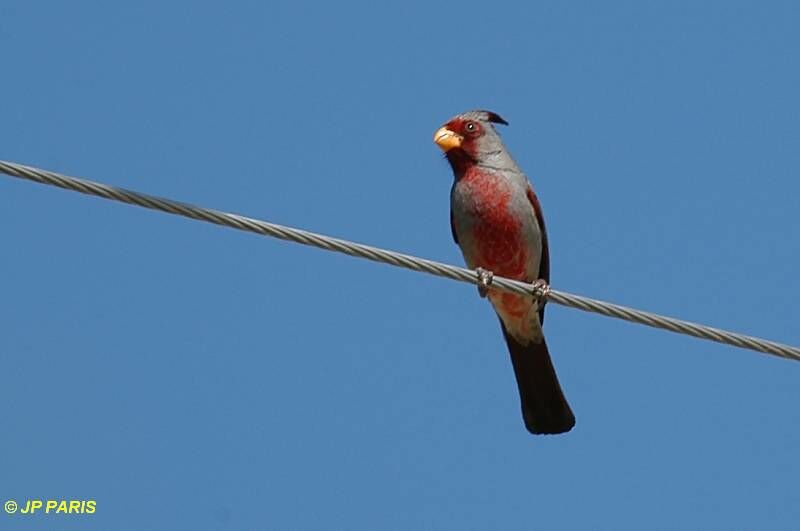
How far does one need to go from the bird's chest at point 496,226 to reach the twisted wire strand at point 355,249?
2.06 meters

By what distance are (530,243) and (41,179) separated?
3656 mm

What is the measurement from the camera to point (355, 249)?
17.7 ft

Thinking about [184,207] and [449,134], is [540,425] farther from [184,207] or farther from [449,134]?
[184,207]

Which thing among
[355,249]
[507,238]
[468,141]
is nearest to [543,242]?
[507,238]

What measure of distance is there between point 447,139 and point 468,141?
0.14 metres

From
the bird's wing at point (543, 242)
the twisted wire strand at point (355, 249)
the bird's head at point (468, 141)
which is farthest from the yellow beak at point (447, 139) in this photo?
the twisted wire strand at point (355, 249)

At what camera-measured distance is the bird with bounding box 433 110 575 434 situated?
26.4ft

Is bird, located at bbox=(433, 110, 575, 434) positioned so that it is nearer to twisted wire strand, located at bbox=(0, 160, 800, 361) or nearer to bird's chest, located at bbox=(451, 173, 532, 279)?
bird's chest, located at bbox=(451, 173, 532, 279)

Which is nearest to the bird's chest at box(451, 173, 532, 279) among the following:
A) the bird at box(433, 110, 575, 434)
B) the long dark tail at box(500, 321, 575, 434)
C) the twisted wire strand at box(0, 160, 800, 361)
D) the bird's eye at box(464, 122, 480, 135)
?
the bird at box(433, 110, 575, 434)

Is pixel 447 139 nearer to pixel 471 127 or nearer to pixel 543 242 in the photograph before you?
pixel 471 127

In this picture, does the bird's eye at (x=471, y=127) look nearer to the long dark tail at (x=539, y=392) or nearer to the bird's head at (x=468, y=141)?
the bird's head at (x=468, y=141)

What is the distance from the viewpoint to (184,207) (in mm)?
5215

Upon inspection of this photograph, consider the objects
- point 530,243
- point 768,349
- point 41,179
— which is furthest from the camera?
point 530,243

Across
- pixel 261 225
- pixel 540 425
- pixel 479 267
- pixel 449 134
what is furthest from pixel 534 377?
pixel 261 225
